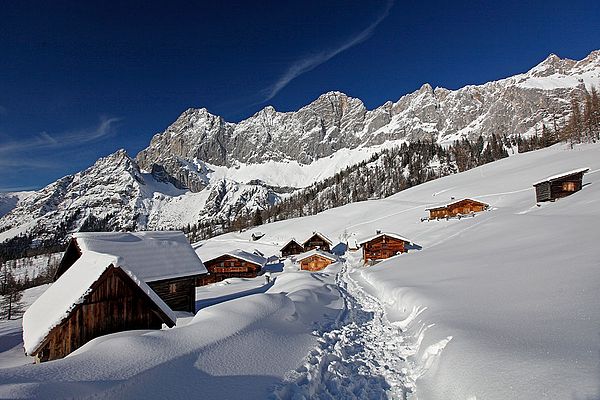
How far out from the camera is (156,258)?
74.2 ft

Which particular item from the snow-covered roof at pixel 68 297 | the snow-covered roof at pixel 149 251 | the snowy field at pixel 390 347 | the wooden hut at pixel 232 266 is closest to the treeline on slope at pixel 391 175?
the wooden hut at pixel 232 266

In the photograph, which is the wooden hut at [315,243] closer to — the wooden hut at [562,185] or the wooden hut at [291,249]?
the wooden hut at [291,249]

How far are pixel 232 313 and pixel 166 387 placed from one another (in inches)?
173

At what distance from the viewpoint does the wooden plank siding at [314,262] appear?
5659 centimetres

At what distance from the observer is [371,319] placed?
14.7m

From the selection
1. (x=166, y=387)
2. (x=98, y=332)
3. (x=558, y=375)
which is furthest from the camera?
(x=98, y=332)

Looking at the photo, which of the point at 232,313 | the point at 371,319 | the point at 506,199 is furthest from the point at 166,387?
the point at 506,199

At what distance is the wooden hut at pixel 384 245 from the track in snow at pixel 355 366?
37437 millimetres

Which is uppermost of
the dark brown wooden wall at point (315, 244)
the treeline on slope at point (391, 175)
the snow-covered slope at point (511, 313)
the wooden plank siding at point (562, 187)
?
the treeline on slope at point (391, 175)

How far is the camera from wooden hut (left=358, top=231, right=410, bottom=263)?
4966 centimetres

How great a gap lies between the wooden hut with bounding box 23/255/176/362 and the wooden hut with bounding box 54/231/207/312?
8324 millimetres

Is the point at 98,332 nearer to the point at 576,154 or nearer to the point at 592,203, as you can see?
the point at 592,203

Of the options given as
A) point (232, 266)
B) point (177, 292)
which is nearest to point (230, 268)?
point (232, 266)

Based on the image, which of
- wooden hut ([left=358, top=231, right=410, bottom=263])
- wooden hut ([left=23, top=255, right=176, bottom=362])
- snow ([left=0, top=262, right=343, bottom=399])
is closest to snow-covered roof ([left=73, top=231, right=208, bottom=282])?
wooden hut ([left=23, top=255, right=176, bottom=362])
